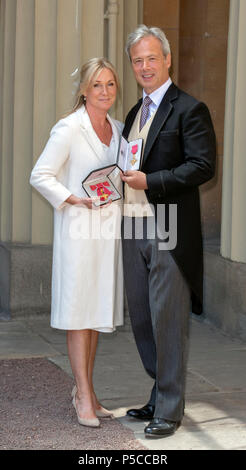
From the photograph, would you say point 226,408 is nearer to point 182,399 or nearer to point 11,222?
point 182,399

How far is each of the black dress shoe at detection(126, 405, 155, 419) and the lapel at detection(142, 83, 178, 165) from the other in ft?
4.67

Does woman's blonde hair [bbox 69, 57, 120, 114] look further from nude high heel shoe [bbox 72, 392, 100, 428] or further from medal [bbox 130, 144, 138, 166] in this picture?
nude high heel shoe [bbox 72, 392, 100, 428]

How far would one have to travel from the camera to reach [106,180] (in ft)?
16.0

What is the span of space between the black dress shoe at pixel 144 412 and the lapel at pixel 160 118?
142cm

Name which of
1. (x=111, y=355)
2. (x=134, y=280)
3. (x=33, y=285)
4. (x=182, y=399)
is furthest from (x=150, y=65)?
(x=33, y=285)

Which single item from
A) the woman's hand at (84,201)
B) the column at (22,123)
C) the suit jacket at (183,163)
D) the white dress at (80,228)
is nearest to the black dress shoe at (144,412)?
the white dress at (80,228)

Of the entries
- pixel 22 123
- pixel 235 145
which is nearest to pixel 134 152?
pixel 235 145

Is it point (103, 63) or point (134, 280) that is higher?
point (103, 63)

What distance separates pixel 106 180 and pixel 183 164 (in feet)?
1.42

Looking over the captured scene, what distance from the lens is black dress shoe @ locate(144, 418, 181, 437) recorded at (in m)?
4.84

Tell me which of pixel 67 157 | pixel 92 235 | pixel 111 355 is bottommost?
pixel 111 355

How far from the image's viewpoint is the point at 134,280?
5043 mm

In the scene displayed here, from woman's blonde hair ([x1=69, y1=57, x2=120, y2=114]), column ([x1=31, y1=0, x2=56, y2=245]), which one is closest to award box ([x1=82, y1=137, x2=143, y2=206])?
woman's blonde hair ([x1=69, y1=57, x2=120, y2=114])

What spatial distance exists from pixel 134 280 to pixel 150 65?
116 cm
